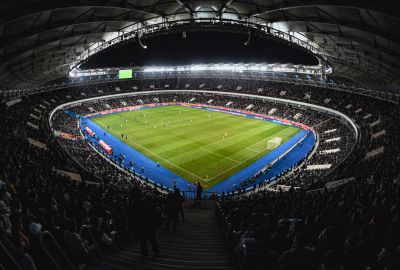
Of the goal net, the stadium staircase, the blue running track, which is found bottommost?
the blue running track

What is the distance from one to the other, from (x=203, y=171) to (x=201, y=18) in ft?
53.9

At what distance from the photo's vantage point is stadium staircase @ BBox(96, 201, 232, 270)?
705 cm

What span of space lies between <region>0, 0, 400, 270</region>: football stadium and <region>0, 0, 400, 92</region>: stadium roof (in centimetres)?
14

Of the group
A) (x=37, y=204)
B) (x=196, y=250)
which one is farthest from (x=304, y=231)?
(x=37, y=204)

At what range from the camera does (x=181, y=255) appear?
26.6 feet

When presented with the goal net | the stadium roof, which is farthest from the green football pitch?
the stadium roof

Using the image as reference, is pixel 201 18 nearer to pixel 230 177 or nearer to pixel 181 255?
pixel 230 177

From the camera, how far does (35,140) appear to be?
1030 inches

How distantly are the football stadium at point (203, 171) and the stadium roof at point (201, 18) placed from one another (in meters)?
0.14

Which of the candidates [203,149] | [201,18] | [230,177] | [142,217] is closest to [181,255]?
[142,217]

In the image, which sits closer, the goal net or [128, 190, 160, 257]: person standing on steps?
[128, 190, 160, 257]: person standing on steps

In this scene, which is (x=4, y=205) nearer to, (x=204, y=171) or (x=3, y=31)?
(x=3, y=31)

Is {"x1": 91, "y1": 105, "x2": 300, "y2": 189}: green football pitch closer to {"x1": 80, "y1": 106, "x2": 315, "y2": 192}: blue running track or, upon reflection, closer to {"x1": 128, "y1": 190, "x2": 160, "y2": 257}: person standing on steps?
{"x1": 80, "y1": 106, "x2": 315, "y2": 192}: blue running track

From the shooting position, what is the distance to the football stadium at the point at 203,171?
5.73 metres
